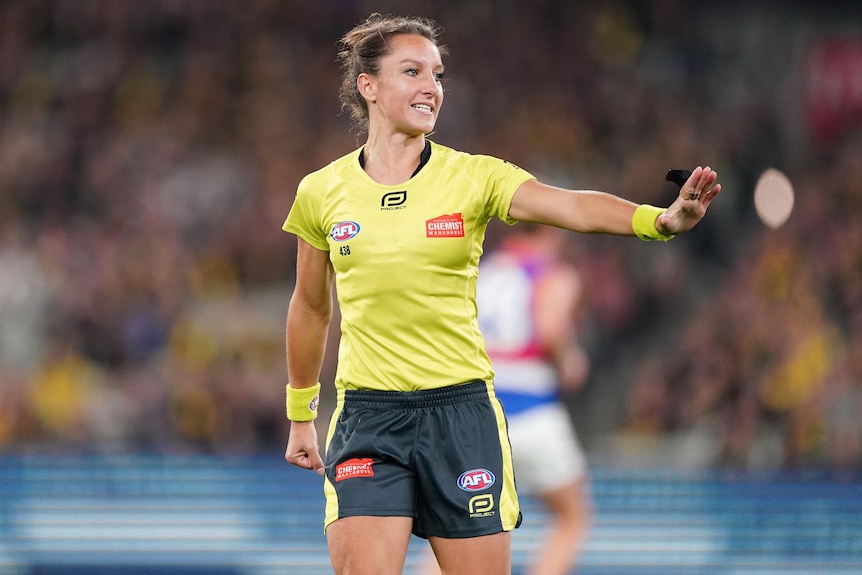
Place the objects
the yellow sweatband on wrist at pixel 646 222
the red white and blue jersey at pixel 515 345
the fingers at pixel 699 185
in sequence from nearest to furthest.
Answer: the fingers at pixel 699 185 → the yellow sweatband on wrist at pixel 646 222 → the red white and blue jersey at pixel 515 345

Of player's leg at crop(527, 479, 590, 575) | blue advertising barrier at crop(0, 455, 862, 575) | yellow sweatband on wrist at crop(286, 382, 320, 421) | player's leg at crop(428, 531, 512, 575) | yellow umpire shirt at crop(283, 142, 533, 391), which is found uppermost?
yellow umpire shirt at crop(283, 142, 533, 391)

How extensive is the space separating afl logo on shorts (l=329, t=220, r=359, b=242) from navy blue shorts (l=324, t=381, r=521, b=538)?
494mm

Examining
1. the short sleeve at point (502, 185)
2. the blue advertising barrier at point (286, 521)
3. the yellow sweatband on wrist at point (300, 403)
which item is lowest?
the blue advertising barrier at point (286, 521)

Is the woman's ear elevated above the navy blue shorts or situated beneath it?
elevated above

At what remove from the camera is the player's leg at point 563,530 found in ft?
21.8

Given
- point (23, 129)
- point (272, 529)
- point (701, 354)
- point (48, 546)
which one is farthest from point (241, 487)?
point (23, 129)

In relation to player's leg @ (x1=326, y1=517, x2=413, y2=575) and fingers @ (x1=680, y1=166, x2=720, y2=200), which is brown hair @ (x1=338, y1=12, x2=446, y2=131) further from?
player's leg @ (x1=326, y1=517, x2=413, y2=575)

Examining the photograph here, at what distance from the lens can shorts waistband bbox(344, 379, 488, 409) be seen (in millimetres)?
4211

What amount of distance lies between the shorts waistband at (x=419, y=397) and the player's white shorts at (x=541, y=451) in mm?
2426

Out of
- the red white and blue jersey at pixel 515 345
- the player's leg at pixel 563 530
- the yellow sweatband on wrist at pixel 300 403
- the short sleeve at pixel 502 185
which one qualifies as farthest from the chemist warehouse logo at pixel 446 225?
the player's leg at pixel 563 530

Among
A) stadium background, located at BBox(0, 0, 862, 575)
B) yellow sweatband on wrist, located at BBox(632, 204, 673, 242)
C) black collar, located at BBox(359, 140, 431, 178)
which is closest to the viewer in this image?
yellow sweatband on wrist, located at BBox(632, 204, 673, 242)

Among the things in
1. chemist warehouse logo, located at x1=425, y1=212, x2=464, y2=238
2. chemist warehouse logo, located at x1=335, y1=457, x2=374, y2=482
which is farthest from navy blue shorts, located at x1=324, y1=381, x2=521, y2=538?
chemist warehouse logo, located at x1=425, y1=212, x2=464, y2=238

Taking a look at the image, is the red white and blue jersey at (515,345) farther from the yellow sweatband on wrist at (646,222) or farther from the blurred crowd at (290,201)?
the blurred crowd at (290,201)

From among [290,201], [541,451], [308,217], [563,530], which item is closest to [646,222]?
[308,217]
